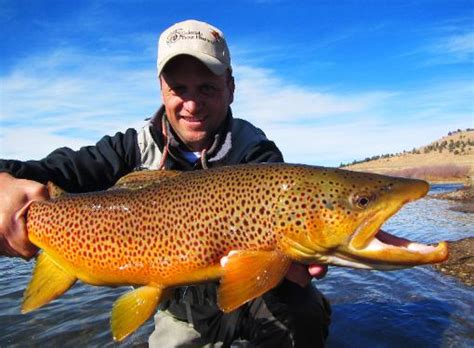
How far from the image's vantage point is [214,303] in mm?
4223

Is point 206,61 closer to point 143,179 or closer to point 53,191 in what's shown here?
point 143,179

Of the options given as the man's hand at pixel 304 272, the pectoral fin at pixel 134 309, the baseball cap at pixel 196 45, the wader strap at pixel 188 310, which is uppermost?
the baseball cap at pixel 196 45

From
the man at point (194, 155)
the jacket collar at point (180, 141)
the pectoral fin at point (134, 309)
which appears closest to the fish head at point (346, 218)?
the pectoral fin at point (134, 309)

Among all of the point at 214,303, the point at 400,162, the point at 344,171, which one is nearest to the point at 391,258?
the point at 344,171

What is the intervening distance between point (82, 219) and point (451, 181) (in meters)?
31.8

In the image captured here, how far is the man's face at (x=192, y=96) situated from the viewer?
13.9ft

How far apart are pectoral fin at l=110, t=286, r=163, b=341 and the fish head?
3.16 ft

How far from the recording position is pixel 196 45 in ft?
13.7

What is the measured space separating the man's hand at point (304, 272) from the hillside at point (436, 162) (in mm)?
25242

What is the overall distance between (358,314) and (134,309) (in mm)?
3200

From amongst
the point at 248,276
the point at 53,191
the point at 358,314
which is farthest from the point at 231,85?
the point at 358,314

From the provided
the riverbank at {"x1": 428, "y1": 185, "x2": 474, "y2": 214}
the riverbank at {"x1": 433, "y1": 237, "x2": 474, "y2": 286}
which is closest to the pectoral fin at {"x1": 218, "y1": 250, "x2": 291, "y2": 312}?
the riverbank at {"x1": 433, "y1": 237, "x2": 474, "y2": 286}

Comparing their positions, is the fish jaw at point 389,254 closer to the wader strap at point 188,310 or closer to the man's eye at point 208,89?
the wader strap at point 188,310

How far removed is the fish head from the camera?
2.75 m
